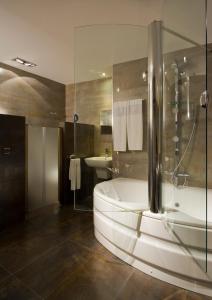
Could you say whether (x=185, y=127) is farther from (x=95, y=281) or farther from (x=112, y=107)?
(x=95, y=281)

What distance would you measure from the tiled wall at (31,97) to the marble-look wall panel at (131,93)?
166 cm

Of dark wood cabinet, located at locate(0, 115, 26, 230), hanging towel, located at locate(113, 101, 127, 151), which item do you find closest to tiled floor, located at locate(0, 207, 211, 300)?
dark wood cabinet, located at locate(0, 115, 26, 230)

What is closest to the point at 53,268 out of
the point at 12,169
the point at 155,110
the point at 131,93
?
the point at 12,169

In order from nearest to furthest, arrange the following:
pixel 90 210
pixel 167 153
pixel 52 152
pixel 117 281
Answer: pixel 117 281, pixel 167 153, pixel 90 210, pixel 52 152

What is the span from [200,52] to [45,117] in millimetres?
2878

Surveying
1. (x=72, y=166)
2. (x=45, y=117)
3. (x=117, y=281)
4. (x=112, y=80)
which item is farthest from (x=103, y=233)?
(x=45, y=117)

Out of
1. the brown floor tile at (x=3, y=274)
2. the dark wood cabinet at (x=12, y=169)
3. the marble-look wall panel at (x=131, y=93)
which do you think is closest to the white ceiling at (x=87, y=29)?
the marble-look wall panel at (x=131, y=93)

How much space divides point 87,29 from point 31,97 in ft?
6.00

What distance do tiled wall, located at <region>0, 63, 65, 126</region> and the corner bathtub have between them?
2228 millimetres

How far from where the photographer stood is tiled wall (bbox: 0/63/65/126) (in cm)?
309

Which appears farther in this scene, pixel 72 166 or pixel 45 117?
pixel 45 117

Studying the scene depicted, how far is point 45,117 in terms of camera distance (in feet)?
12.4

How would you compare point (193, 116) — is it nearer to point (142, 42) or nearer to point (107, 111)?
point (142, 42)

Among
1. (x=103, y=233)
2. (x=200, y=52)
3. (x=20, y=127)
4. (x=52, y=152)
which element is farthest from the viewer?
(x=52, y=152)
